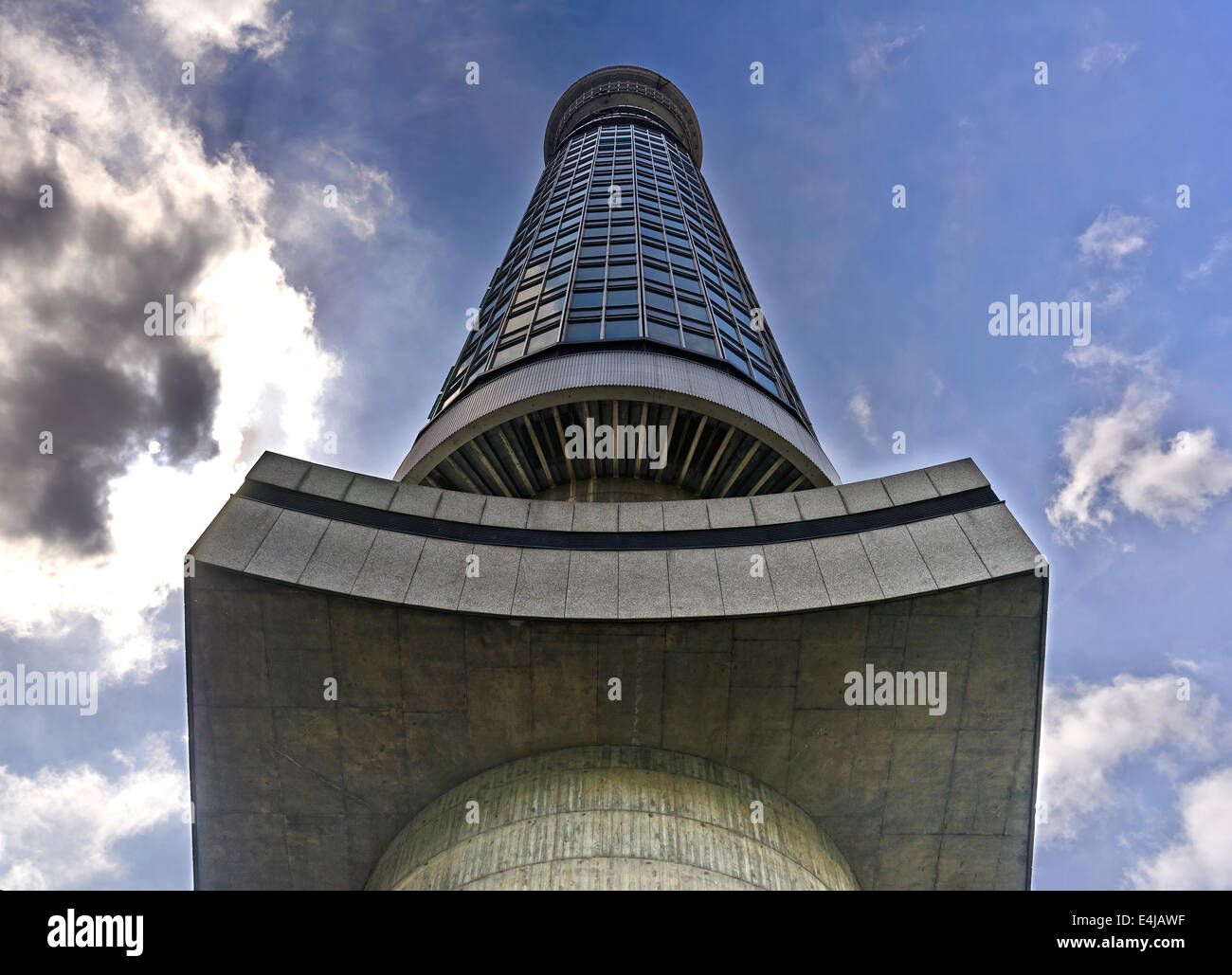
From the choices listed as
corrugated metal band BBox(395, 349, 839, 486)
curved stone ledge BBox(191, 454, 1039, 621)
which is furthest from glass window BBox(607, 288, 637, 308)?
curved stone ledge BBox(191, 454, 1039, 621)

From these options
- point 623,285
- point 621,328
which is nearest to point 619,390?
point 621,328

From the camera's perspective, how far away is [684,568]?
11.6 metres

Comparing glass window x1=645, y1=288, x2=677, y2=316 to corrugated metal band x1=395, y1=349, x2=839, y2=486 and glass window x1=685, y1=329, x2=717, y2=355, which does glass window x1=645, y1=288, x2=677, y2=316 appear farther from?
corrugated metal band x1=395, y1=349, x2=839, y2=486

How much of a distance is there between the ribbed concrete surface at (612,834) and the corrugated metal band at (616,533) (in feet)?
9.75

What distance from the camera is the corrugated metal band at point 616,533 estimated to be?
12078 mm

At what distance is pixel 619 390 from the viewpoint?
18.1m

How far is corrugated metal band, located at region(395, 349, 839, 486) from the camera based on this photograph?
18219 mm

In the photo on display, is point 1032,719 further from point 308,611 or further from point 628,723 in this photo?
point 308,611

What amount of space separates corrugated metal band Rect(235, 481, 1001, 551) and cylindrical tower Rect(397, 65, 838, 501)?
Result: 20.6 ft

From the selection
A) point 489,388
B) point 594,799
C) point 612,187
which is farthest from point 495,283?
point 594,799

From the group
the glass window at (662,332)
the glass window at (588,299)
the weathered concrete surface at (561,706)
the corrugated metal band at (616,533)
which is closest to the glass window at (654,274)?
the glass window at (588,299)

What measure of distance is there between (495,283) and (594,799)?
25.3 meters

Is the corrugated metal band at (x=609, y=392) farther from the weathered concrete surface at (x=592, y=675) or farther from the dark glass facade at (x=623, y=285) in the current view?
the weathered concrete surface at (x=592, y=675)
